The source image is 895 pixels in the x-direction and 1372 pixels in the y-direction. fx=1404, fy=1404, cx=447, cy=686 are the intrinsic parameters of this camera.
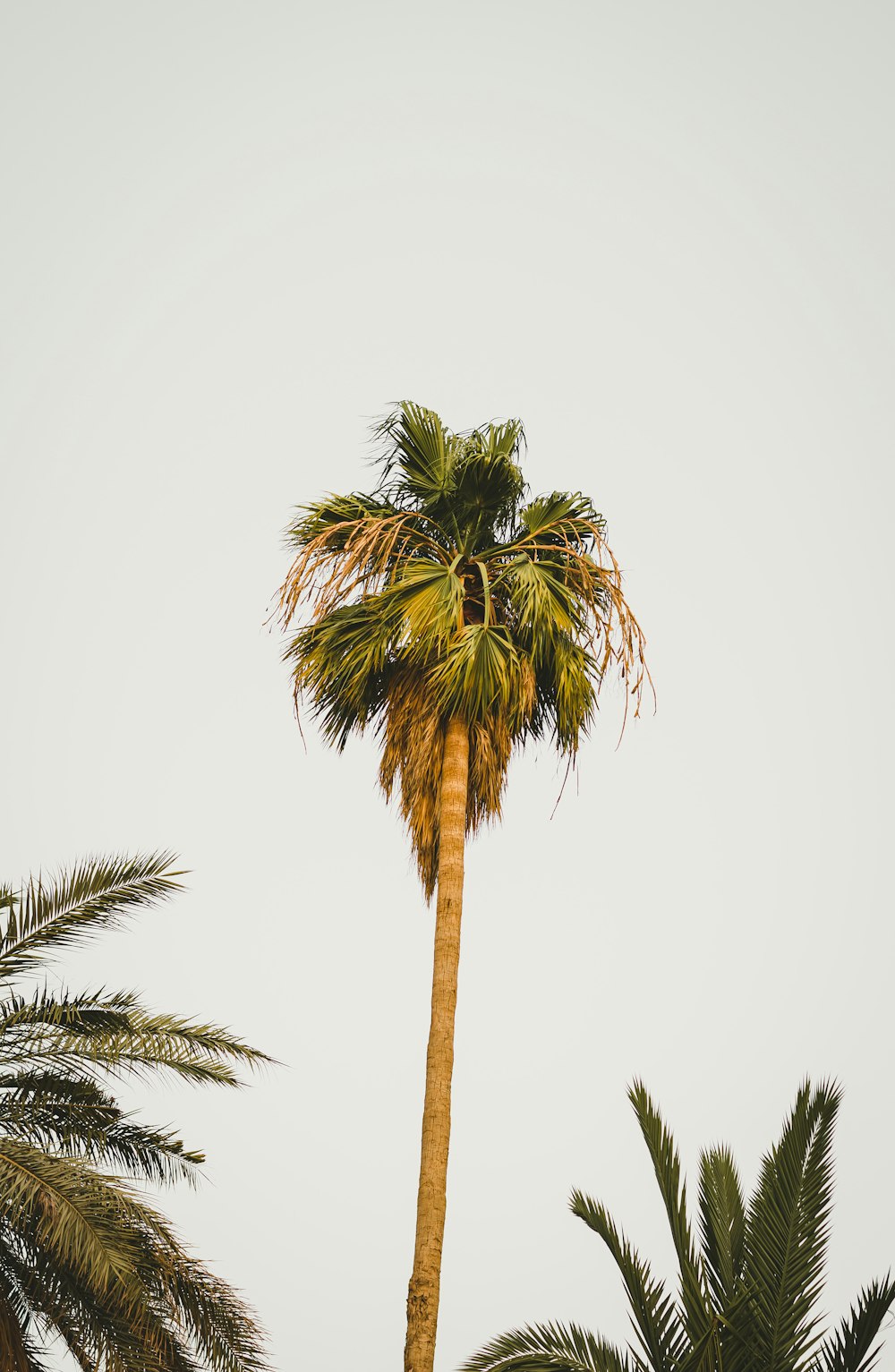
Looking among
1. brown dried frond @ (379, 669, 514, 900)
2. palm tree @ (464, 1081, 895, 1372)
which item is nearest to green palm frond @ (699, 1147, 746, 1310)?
palm tree @ (464, 1081, 895, 1372)

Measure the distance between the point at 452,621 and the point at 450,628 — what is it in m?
0.07

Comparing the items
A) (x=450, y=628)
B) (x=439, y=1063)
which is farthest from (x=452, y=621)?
(x=439, y=1063)

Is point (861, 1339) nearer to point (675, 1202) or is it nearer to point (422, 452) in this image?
point (675, 1202)

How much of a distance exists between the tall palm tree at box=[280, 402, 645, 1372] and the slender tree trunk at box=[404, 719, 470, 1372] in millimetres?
26

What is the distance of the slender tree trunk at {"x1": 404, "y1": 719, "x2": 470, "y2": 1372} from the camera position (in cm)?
1024

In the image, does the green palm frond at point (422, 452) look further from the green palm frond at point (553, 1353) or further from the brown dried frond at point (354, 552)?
the green palm frond at point (553, 1353)

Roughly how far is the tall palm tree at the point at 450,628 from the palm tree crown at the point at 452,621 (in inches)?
0.6

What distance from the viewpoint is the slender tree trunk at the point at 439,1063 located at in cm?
1024

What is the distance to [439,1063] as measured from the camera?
11438mm

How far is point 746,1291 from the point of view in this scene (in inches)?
425

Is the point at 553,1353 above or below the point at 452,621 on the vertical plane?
below

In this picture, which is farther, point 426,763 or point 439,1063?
point 426,763

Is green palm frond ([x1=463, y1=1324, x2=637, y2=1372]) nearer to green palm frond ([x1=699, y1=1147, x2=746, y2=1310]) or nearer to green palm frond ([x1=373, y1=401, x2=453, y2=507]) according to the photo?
green palm frond ([x1=699, y1=1147, x2=746, y2=1310])

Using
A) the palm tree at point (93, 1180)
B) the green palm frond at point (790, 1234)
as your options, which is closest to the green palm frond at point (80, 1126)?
the palm tree at point (93, 1180)
